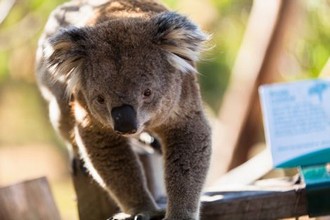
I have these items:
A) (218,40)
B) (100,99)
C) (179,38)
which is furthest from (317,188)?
(218,40)

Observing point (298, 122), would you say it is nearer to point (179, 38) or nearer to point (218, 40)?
point (179, 38)

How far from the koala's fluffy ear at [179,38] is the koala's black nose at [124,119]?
0.45m

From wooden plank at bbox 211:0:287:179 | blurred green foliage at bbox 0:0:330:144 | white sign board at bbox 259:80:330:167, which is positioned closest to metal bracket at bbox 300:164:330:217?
white sign board at bbox 259:80:330:167

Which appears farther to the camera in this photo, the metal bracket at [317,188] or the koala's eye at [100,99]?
the metal bracket at [317,188]

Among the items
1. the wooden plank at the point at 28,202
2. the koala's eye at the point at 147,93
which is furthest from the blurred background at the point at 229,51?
the wooden plank at the point at 28,202

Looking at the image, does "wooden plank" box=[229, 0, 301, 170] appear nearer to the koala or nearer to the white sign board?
the koala

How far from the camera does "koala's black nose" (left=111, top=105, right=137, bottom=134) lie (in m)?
3.24

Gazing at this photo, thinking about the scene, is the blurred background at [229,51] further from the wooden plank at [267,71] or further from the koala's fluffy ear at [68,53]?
the koala's fluffy ear at [68,53]

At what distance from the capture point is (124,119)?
326 cm

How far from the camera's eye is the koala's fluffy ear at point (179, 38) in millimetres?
3607

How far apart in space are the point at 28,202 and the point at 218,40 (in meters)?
5.30

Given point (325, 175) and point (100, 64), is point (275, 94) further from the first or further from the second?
point (100, 64)

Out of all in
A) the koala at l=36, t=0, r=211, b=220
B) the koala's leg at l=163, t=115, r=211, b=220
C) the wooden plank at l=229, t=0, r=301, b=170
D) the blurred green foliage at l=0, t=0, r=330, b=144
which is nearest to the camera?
the koala at l=36, t=0, r=211, b=220

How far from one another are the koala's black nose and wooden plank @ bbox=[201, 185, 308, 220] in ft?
2.25
